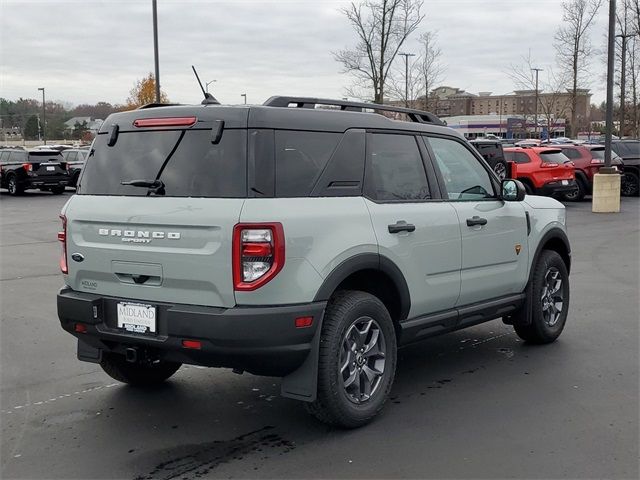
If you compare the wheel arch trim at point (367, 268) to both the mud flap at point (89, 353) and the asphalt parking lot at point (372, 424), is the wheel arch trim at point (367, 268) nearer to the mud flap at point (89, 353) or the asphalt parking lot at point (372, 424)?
the asphalt parking lot at point (372, 424)

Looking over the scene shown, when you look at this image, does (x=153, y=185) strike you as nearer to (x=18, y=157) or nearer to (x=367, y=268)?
(x=367, y=268)

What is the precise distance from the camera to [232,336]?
160 inches

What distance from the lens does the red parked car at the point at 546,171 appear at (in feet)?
71.2

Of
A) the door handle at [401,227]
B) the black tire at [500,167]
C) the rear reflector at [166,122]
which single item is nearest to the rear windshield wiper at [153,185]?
Result: the rear reflector at [166,122]

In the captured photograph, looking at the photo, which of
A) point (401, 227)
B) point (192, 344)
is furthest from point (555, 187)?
point (192, 344)

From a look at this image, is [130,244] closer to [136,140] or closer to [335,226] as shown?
[136,140]

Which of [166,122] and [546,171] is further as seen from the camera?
[546,171]

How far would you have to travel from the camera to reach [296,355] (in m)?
4.21

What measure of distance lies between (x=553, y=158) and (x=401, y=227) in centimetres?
1840

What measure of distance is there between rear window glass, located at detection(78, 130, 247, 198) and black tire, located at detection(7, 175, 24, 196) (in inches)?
993

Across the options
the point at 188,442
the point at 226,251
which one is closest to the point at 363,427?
the point at 188,442

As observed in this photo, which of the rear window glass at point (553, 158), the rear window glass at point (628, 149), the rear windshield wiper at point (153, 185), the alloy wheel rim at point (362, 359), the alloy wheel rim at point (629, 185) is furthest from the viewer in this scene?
the alloy wheel rim at point (629, 185)

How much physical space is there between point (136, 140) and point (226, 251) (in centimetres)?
111

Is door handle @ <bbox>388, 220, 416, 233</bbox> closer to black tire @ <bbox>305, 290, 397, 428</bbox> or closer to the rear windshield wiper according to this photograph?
black tire @ <bbox>305, 290, 397, 428</bbox>
